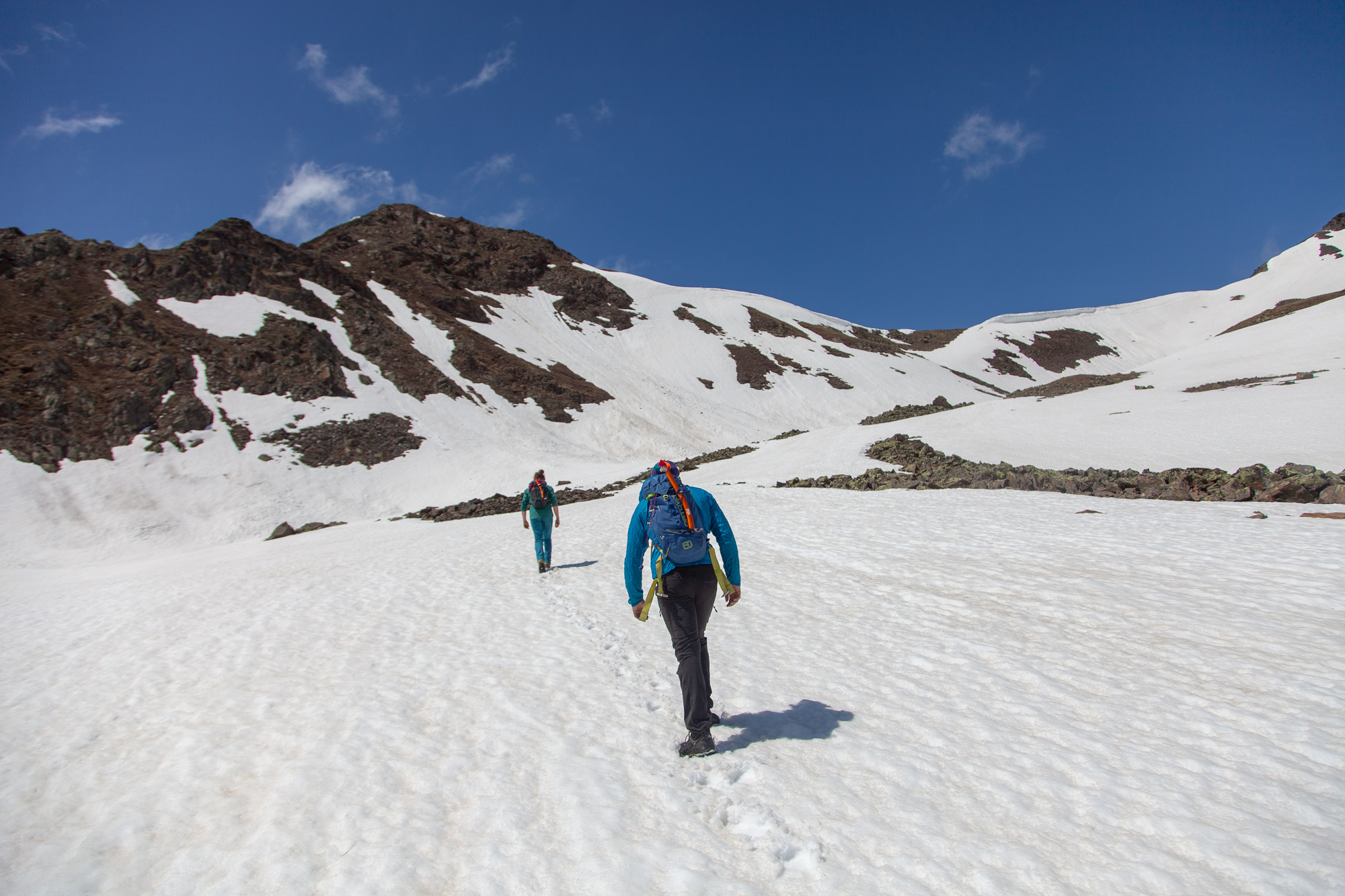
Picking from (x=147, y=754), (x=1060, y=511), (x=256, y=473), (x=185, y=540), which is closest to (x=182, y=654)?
(x=147, y=754)

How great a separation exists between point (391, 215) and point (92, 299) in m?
46.7

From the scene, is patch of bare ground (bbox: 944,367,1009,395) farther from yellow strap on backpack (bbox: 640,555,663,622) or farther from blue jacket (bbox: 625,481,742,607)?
yellow strap on backpack (bbox: 640,555,663,622)

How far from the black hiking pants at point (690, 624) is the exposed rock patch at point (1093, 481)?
15.2 m

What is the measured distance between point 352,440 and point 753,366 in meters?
40.9

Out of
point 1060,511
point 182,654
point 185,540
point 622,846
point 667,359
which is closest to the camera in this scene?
point 622,846

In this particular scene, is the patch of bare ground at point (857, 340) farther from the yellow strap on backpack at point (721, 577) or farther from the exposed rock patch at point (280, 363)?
the yellow strap on backpack at point (721, 577)

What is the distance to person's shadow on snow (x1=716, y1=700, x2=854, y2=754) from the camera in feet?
→ 15.6

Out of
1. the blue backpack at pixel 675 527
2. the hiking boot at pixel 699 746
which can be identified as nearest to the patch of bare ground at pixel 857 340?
the blue backpack at pixel 675 527

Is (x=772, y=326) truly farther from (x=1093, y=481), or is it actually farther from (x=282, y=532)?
(x=1093, y=481)

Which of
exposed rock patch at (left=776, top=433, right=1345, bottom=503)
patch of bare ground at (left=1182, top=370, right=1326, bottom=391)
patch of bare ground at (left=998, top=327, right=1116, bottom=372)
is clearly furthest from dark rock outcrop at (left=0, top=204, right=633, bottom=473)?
patch of bare ground at (left=998, top=327, right=1116, bottom=372)

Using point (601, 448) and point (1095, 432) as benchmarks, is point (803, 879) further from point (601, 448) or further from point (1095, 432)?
point (601, 448)

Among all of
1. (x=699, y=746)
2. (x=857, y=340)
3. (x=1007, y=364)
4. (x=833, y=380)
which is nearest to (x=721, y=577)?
(x=699, y=746)

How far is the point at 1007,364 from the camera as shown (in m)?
83.9

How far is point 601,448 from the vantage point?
142 ft
